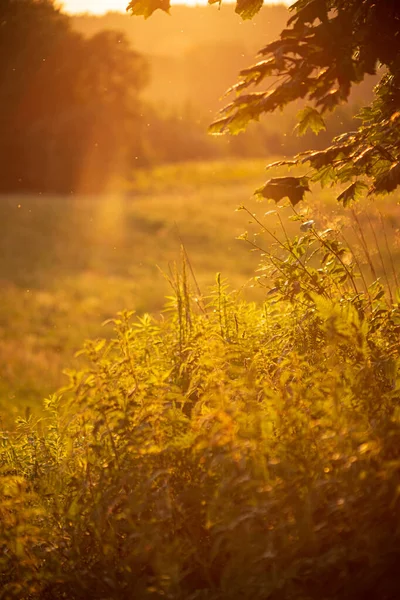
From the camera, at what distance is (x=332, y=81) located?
4.57 m

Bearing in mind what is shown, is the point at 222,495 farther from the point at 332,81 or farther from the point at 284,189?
the point at 332,81

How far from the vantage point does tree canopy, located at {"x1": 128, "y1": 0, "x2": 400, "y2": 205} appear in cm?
419

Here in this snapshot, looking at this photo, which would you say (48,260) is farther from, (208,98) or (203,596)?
(208,98)

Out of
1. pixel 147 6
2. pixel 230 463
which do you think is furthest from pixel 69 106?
pixel 230 463

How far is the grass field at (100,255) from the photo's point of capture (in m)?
13.1

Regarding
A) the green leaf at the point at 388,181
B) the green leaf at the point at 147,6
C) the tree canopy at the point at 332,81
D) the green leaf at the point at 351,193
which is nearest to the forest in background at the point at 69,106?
the green leaf at the point at 147,6

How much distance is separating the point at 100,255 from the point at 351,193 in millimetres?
30042

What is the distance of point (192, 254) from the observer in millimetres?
34531

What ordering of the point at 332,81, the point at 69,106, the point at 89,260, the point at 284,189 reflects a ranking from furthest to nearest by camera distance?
the point at 69,106, the point at 89,260, the point at 332,81, the point at 284,189

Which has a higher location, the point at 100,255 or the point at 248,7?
the point at 100,255

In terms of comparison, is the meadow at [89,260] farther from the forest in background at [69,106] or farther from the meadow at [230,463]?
the forest in background at [69,106]

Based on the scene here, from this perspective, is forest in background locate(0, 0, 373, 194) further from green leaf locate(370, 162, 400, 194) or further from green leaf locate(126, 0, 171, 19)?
green leaf locate(370, 162, 400, 194)

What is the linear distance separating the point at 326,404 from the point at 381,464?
13.1 inches

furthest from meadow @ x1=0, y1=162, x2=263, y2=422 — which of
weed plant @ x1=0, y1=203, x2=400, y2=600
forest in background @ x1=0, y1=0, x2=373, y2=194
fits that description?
forest in background @ x1=0, y1=0, x2=373, y2=194
